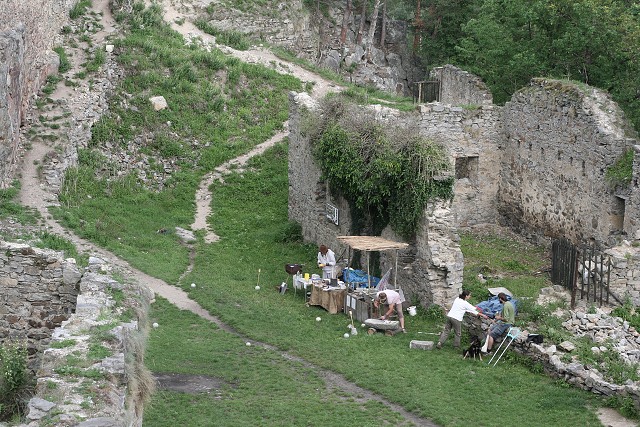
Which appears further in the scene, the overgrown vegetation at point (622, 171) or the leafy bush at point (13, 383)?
the overgrown vegetation at point (622, 171)

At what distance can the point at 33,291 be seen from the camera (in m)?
15.2

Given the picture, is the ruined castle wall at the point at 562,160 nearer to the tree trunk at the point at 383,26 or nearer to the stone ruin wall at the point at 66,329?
the stone ruin wall at the point at 66,329

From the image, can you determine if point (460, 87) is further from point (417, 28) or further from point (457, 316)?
Result: point (457, 316)

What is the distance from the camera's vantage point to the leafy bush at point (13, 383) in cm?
1291

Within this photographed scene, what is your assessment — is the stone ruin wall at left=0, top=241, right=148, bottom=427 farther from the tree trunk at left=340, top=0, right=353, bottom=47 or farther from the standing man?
the tree trunk at left=340, top=0, right=353, bottom=47

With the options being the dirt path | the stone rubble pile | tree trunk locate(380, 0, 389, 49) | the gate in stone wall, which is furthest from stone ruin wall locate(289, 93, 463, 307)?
tree trunk locate(380, 0, 389, 49)

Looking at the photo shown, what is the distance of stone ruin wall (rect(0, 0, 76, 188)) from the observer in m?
26.6

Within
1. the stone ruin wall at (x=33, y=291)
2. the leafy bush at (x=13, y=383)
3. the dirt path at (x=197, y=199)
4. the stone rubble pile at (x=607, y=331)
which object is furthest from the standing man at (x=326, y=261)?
the leafy bush at (x=13, y=383)

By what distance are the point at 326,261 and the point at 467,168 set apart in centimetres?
841

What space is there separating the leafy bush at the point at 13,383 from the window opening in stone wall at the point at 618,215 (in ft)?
54.2

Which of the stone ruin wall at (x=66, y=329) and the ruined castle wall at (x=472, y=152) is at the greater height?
the ruined castle wall at (x=472, y=152)

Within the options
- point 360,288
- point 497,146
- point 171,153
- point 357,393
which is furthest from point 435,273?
point 171,153

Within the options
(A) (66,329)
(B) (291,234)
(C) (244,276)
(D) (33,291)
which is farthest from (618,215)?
(A) (66,329)

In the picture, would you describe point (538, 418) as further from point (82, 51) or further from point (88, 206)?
point (82, 51)
